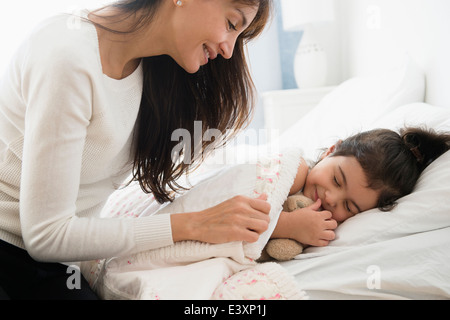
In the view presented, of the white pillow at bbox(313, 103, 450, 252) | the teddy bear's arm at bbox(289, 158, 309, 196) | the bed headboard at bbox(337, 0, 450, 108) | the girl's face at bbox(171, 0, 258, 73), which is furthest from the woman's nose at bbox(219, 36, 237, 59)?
the bed headboard at bbox(337, 0, 450, 108)

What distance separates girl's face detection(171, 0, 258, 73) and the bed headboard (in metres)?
0.72

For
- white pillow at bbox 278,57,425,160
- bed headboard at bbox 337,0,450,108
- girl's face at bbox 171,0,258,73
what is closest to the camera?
girl's face at bbox 171,0,258,73

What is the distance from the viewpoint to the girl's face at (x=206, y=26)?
2.81ft

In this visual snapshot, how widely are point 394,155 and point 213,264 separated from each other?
0.54 metres

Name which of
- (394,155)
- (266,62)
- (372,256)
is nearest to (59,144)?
(372,256)

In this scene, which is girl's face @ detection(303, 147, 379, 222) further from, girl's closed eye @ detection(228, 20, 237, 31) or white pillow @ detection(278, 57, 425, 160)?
girl's closed eye @ detection(228, 20, 237, 31)

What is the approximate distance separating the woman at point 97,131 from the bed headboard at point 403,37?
2.24 feet

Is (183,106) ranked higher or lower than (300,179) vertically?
higher

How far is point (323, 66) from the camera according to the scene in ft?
8.78

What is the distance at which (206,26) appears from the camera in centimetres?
87

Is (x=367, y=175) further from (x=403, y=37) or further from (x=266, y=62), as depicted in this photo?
A: (x=266, y=62)

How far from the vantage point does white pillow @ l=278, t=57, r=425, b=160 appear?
A: 1460 mm

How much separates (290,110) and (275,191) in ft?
5.78
